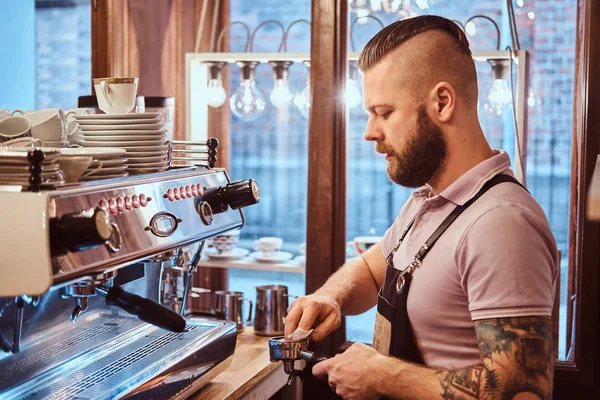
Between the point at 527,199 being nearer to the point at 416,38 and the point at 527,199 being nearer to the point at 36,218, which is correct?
the point at 416,38

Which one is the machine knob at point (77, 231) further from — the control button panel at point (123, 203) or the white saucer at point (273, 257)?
the white saucer at point (273, 257)

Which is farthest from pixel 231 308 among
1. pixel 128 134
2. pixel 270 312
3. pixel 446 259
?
pixel 446 259

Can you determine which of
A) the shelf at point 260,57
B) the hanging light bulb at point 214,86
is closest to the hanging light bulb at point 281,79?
the shelf at point 260,57

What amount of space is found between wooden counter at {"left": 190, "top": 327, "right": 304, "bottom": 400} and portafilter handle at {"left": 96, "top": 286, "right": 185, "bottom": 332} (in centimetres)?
A: 34

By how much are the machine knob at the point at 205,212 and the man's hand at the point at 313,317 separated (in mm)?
274

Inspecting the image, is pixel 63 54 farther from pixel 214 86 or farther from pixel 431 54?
pixel 431 54

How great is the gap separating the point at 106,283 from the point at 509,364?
0.82 m

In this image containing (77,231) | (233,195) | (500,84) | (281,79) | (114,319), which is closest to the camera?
(77,231)

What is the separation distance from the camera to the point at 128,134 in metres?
1.71

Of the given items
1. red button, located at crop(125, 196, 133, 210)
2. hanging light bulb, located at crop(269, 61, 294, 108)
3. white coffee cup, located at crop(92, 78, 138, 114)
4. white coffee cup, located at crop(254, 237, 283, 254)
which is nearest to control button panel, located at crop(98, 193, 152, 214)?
red button, located at crop(125, 196, 133, 210)

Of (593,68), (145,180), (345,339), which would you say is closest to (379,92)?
(145,180)

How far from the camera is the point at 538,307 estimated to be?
1.33 m

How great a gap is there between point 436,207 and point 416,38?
348 millimetres

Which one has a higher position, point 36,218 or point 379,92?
point 379,92
